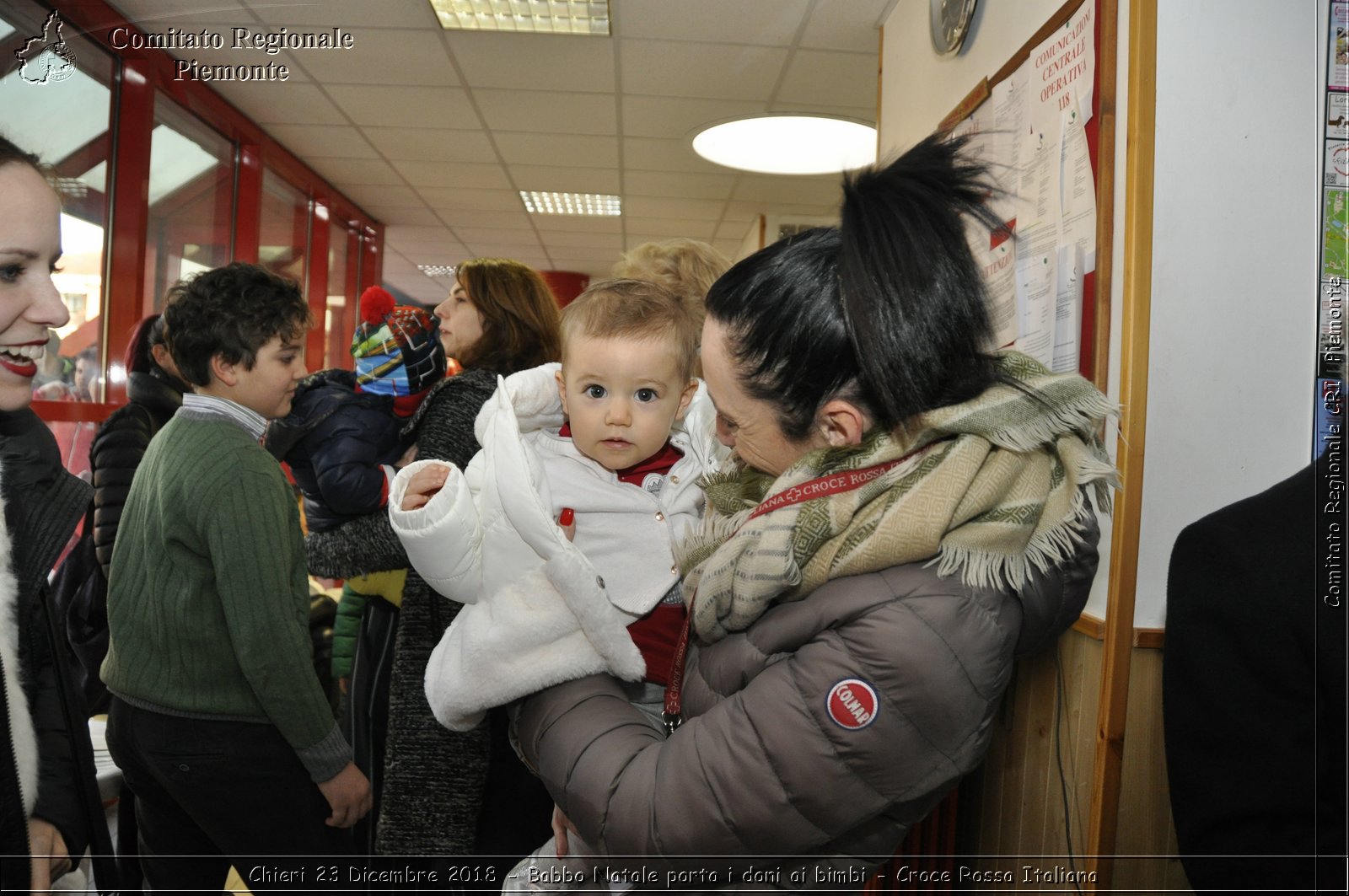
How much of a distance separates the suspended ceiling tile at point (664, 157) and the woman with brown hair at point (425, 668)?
9.30 ft

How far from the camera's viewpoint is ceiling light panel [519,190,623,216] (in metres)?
5.65

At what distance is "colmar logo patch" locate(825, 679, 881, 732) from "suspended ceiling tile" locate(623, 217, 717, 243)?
19.1 ft

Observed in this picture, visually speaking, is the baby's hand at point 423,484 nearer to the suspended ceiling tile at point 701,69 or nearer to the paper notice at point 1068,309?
the paper notice at point 1068,309

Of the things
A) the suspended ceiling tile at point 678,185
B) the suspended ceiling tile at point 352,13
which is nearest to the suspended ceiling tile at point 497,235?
the suspended ceiling tile at point 678,185

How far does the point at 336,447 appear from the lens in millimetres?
1812

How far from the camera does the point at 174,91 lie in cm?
237

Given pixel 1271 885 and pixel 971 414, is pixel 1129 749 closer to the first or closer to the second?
pixel 1271 885

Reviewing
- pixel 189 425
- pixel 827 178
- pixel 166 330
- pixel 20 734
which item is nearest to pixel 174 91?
pixel 166 330

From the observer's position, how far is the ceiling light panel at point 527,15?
298 cm

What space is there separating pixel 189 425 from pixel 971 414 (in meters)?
1.36

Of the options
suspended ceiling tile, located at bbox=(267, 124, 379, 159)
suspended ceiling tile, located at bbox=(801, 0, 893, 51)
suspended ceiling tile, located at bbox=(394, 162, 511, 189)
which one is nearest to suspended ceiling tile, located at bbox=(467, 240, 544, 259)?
suspended ceiling tile, located at bbox=(394, 162, 511, 189)

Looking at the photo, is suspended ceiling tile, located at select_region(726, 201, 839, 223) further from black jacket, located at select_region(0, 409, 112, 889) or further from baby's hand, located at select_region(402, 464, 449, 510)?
black jacket, located at select_region(0, 409, 112, 889)

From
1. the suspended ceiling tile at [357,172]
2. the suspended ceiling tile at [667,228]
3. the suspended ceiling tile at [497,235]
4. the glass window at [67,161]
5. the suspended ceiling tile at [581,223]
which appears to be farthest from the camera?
the suspended ceiling tile at [497,235]

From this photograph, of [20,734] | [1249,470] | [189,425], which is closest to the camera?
[20,734]
